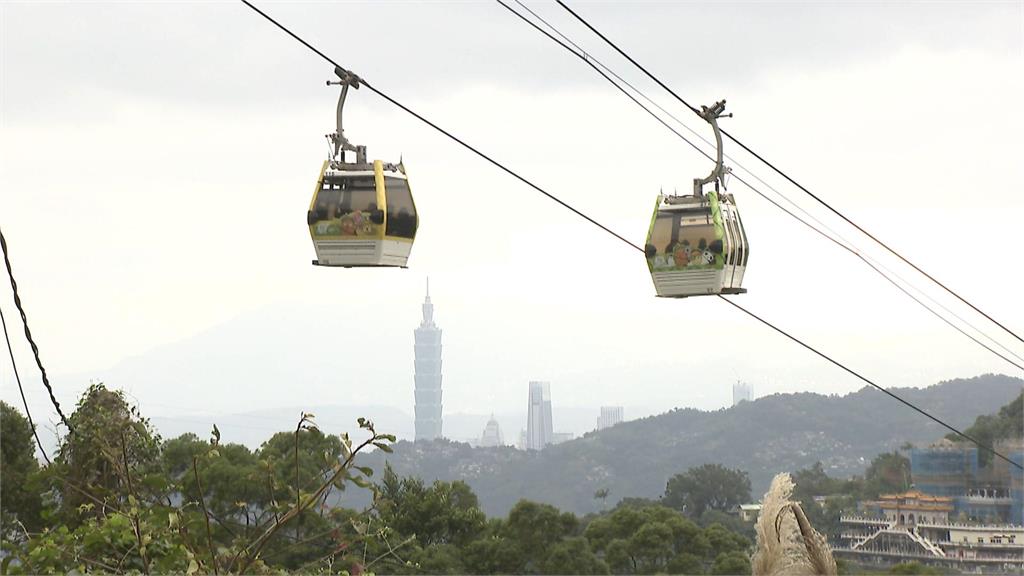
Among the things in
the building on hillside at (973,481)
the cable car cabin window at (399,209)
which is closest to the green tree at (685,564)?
the cable car cabin window at (399,209)

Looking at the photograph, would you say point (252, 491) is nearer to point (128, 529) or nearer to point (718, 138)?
point (718, 138)

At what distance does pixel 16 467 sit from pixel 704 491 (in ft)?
128

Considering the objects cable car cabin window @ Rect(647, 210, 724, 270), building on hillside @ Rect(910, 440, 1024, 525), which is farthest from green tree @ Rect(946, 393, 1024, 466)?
cable car cabin window @ Rect(647, 210, 724, 270)

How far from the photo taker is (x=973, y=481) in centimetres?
7019

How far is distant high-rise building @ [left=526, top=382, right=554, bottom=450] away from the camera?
509ft

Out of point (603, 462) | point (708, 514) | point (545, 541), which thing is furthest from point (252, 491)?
point (603, 462)

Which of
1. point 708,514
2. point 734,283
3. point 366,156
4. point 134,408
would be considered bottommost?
point 708,514

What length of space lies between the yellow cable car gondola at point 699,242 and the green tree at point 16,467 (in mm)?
12350

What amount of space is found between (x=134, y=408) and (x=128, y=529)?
1349 millimetres

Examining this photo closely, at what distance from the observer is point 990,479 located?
231 ft

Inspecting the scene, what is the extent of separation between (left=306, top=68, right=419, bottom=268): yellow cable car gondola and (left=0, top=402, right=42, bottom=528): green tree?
12020 millimetres

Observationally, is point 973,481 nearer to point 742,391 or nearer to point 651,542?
point 651,542

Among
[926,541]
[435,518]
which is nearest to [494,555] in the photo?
[435,518]

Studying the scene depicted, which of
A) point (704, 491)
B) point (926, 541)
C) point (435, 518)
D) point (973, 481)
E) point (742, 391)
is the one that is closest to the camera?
point (435, 518)
